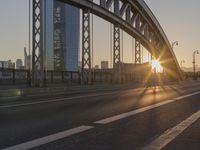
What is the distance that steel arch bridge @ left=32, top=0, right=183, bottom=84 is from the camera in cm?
3088

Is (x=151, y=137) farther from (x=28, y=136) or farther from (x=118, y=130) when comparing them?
(x=28, y=136)

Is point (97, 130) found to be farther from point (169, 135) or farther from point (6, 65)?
point (6, 65)

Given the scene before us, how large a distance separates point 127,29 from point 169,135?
43.2 meters

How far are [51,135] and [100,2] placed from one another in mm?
35006

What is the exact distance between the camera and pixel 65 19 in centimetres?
5653

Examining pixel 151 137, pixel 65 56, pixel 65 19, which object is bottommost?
pixel 151 137

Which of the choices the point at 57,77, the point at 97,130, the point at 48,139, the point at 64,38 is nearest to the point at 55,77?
the point at 57,77

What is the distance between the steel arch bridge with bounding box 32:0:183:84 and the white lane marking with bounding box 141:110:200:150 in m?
18.6

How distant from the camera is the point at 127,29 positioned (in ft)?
173

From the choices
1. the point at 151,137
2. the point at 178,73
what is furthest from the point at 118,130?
the point at 178,73

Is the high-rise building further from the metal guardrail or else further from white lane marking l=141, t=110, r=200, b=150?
white lane marking l=141, t=110, r=200, b=150

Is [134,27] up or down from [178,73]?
up

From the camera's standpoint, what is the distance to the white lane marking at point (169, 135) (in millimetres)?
8672

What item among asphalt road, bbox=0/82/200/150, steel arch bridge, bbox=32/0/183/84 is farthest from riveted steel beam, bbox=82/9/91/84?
asphalt road, bbox=0/82/200/150
